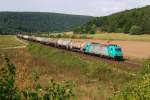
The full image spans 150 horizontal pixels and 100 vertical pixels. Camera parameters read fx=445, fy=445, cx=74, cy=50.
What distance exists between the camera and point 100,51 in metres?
61.4

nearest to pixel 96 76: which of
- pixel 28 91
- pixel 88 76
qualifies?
pixel 88 76

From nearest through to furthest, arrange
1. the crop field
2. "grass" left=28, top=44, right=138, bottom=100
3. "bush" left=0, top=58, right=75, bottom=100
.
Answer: "bush" left=0, top=58, right=75, bottom=100, the crop field, "grass" left=28, top=44, right=138, bottom=100

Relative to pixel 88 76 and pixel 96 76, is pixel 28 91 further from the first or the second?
pixel 88 76

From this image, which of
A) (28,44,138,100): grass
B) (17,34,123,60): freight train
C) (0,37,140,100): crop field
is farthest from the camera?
(17,34,123,60): freight train

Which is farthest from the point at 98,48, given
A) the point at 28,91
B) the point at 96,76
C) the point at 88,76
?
the point at 28,91

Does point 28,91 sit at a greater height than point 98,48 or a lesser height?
greater

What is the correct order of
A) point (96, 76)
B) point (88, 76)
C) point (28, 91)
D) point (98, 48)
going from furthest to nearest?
point (98, 48) → point (88, 76) → point (96, 76) → point (28, 91)

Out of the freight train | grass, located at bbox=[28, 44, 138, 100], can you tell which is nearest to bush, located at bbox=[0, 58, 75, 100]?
grass, located at bbox=[28, 44, 138, 100]

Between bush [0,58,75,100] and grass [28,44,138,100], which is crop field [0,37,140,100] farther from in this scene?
bush [0,58,75,100]

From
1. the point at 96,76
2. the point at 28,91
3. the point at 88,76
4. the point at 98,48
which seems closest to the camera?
the point at 28,91

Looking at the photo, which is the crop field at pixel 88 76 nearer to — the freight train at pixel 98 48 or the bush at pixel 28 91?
the bush at pixel 28 91

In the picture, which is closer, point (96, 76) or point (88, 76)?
point (96, 76)

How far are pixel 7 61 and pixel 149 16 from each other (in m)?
166

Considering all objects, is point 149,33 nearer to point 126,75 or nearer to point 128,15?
point 128,15
